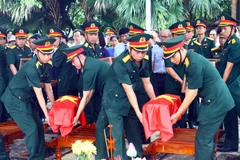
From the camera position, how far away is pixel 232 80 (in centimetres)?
552

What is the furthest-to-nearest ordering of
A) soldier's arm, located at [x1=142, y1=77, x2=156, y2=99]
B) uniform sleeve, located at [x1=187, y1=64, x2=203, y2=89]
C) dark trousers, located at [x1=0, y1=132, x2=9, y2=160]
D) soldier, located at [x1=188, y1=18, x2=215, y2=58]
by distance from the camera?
soldier, located at [x1=188, y1=18, x2=215, y2=58]
dark trousers, located at [x1=0, y1=132, x2=9, y2=160]
soldier's arm, located at [x1=142, y1=77, x2=156, y2=99]
uniform sleeve, located at [x1=187, y1=64, x2=203, y2=89]

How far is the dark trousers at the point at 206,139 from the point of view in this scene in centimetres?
433

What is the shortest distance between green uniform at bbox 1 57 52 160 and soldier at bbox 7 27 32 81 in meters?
1.72

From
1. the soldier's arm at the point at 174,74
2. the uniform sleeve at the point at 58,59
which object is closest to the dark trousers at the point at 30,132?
the uniform sleeve at the point at 58,59

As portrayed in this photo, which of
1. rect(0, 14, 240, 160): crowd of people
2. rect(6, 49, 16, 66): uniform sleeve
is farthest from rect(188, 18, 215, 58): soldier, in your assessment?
rect(6, 49, 16, 66): uniform sleeve

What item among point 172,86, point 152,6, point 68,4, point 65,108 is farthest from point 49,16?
point 65,108

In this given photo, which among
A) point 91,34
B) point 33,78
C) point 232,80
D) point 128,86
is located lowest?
point 232,80

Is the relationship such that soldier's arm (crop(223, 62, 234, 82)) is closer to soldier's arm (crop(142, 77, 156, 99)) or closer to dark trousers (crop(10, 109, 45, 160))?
soldier's arm (crop(142, 77, 156, 99))

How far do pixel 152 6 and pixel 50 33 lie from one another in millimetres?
4037

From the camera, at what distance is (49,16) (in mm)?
12141

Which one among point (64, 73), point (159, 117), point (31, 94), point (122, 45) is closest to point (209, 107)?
point (159, 117)

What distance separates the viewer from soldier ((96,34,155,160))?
4.46m

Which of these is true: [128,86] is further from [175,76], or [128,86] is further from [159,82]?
[159,82]

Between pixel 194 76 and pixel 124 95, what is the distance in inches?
33.2
